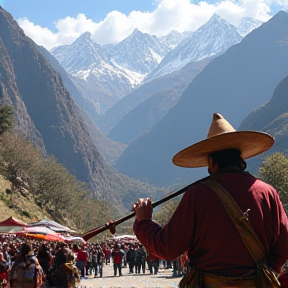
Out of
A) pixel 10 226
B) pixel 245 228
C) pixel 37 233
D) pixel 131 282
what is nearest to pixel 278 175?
pixel 131 282

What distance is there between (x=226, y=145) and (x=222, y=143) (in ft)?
0.14

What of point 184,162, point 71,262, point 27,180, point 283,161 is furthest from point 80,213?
point 184,162

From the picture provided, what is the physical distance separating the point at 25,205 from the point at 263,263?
63290 mm

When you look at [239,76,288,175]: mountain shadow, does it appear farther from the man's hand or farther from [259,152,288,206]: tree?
the man's hand

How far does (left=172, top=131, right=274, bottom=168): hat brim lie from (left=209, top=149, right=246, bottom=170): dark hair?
3 centimetres

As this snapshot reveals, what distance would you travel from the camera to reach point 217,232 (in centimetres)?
321

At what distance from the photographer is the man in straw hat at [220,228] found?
319 cm

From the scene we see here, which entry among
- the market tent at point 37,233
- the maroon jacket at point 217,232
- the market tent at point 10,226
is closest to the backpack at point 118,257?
the market tent at point 37,233

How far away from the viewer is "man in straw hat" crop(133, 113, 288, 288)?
3.19 m

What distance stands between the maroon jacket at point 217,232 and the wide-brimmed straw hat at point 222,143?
0.78 feet

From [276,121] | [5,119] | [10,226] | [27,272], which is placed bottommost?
[27,272]

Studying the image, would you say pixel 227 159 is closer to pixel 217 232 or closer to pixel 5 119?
pixel 217 232

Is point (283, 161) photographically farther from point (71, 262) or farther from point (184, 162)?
point (184, 162)

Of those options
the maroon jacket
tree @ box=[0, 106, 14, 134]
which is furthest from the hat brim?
tree @ box=[0, 106, 14, 134]
